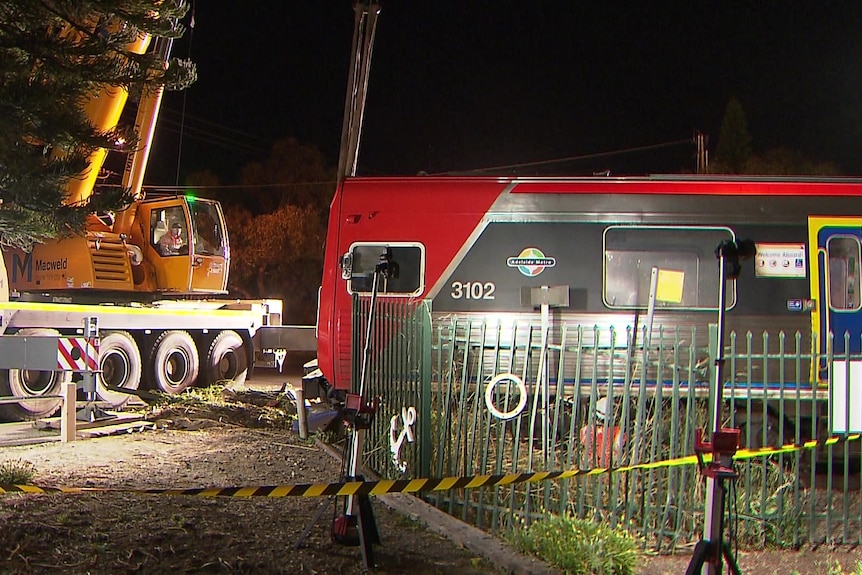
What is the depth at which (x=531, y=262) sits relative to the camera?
9547 mm

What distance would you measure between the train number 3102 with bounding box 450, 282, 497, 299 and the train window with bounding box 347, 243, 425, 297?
369mm

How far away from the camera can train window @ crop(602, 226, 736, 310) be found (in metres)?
9.45

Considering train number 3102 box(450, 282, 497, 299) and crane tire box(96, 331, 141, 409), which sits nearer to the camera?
train number 3102 box(450, 282, 497, 299)

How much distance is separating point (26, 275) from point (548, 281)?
1031 cm

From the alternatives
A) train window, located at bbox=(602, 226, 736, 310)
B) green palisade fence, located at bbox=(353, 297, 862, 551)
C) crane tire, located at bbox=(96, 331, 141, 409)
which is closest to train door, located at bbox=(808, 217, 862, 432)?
green palisade fence, located at bbox=(353, 297, 862, 551)

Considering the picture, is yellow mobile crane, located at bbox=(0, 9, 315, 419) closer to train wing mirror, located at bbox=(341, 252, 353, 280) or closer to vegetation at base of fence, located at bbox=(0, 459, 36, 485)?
vegetation at base of fence, located at bbox=(0, 459, 36, 485)

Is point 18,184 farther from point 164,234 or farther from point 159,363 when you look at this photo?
point 164,234

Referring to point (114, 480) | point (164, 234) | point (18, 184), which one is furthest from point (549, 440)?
point (164, 234)

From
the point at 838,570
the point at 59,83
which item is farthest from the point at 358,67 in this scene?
the point at 838,570

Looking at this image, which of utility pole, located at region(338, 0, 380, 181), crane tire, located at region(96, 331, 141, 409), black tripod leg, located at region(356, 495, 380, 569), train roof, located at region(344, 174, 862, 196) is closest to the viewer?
black tripod leg, located at region(356, 495, 380, 569)

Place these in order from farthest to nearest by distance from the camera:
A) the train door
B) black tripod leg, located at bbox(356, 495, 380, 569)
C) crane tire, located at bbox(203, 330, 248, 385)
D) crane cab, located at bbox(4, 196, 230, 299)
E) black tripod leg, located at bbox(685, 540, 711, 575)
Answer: crane tire, located at bbox(203, 330, 248, 385), crane cab, located at bbox(4, 196, 230, 299), the train door, black tripod leg, located at bbox(356, 495, 380, 569), black tripod leg, located at bbox(685, 540, 711, 575)

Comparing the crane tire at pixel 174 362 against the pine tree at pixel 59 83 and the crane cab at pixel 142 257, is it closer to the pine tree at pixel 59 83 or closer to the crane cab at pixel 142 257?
the crane cab at pixel 142 257

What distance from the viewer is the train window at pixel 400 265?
9.71 m

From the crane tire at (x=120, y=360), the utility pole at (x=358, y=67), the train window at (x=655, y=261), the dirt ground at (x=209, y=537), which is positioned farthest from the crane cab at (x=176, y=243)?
the train window at (x=655, y=261)
